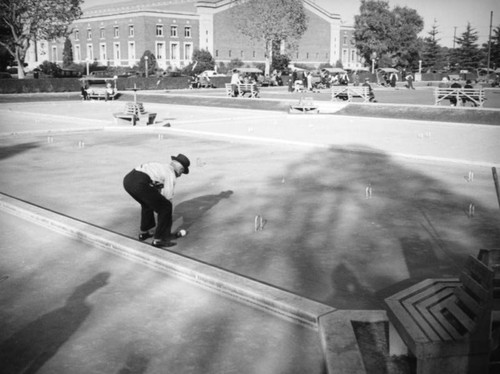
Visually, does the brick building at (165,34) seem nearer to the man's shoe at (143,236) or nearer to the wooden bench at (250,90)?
the wooden bench at (250,90)

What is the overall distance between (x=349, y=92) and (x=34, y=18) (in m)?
28.6

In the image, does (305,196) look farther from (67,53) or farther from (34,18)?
(67,53)

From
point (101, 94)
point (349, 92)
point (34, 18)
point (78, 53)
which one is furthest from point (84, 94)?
point (78, 53)

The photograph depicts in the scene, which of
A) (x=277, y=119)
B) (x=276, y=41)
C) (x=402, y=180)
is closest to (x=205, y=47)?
(x=276, y=41)

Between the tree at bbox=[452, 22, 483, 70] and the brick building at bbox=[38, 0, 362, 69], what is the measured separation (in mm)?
23114

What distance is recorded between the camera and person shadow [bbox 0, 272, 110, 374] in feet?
13.7

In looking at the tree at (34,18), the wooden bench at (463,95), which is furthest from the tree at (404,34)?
the wooden bench at (463,95)

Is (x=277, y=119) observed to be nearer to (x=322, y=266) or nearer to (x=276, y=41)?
(x=322, y=266)

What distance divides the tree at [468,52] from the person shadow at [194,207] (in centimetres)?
9012

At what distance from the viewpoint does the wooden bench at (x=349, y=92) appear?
97.8 ft

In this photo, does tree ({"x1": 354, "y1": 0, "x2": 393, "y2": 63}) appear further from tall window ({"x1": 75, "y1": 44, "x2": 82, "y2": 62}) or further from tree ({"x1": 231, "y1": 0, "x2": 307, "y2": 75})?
tall window ({"x1": 75, "y1": 44, "x2": 82, "y2": 62})

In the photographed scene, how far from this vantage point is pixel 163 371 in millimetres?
4059

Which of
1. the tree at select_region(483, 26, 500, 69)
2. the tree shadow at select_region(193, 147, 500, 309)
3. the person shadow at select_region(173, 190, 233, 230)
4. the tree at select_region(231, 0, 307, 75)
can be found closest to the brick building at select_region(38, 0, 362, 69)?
the tree at select_region(231, 0, 307, 75)

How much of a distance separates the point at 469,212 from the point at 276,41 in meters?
62.0
